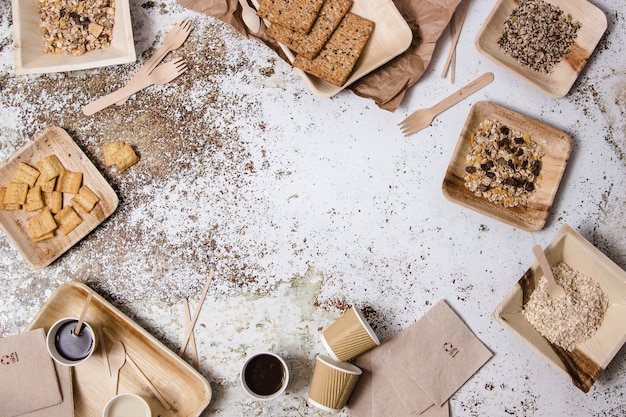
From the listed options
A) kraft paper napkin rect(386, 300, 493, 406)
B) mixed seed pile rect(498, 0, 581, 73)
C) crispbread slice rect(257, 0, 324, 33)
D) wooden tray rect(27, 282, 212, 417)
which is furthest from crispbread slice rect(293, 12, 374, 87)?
wooden tray rect(27, 282, 212, 417)

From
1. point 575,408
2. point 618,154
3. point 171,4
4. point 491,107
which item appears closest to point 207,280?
point 171,4

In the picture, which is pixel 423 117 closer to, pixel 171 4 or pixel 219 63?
pixel 219 63

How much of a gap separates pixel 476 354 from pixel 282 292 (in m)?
0.86

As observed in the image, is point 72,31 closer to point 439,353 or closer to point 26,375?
point 26,375

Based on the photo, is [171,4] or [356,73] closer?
[356,73]

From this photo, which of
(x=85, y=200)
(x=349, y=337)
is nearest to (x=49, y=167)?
(x=85, y=200)

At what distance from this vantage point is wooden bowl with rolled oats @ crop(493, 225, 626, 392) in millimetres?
2006

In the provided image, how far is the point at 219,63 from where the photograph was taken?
90.9 inches

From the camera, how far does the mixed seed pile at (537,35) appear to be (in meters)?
2.17

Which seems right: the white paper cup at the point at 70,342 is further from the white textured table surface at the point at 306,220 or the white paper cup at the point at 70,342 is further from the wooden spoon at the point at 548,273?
the wooden spoon at the point at 548,273

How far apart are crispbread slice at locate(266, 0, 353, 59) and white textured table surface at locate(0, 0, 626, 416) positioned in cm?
20

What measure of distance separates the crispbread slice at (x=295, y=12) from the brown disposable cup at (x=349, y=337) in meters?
1.15

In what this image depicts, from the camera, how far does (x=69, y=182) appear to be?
7.27 ft

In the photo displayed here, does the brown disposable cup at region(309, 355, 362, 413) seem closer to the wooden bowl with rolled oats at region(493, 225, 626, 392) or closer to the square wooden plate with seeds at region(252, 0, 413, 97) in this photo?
the wooden bowl with rolled oats at region(493, 225, 626, 392)
